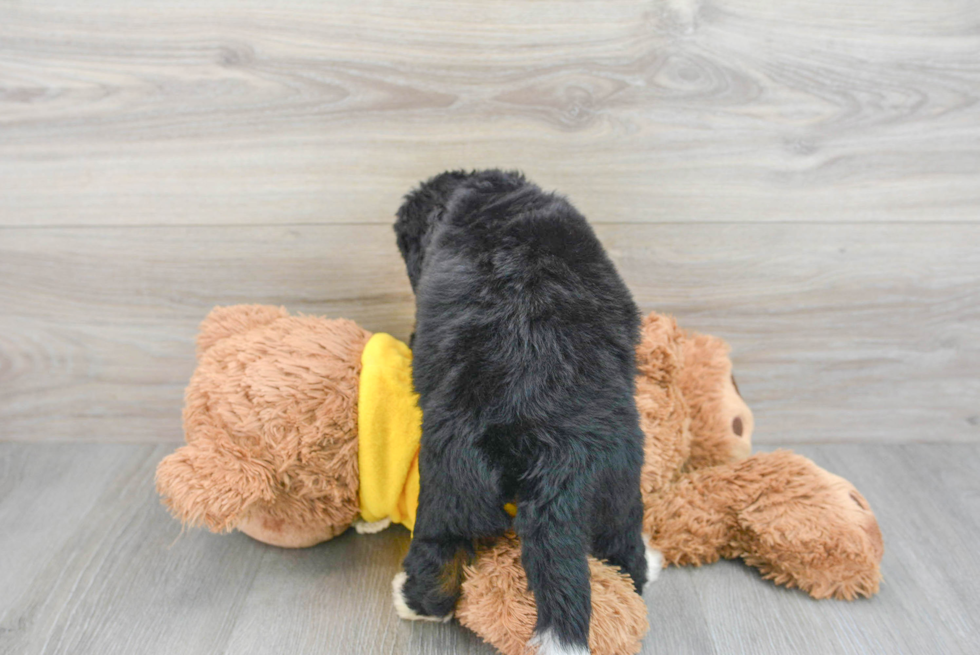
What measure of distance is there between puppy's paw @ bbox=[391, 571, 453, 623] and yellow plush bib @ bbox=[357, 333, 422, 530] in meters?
0.06

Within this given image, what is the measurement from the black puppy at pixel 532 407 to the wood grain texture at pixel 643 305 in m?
0.34

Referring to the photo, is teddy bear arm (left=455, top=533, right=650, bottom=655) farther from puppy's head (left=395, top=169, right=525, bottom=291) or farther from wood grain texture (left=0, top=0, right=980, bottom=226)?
wood grain texture (left=0, top=0, right=980, bottom=226)

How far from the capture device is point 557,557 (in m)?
0.56

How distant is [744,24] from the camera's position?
2.79ft

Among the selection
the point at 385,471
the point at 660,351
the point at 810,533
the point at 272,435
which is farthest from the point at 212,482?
the point at 810,533

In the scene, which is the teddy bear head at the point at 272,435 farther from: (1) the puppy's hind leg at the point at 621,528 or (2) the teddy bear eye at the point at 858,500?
(2) the teddy bear eye at the point at 858,500

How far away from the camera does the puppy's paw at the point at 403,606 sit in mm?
692

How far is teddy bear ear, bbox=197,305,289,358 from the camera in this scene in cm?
83

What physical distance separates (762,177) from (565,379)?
1.71 ft

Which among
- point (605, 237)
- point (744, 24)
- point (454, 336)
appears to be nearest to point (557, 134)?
point (605, 237)

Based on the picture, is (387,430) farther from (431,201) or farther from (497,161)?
(497,161)

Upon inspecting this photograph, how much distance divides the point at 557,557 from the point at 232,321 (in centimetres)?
51

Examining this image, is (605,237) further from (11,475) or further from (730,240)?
(11,475)

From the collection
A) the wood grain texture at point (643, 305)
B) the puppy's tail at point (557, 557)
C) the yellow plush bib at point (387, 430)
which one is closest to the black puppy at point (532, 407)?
the puppy's tail at point (557, 557)
